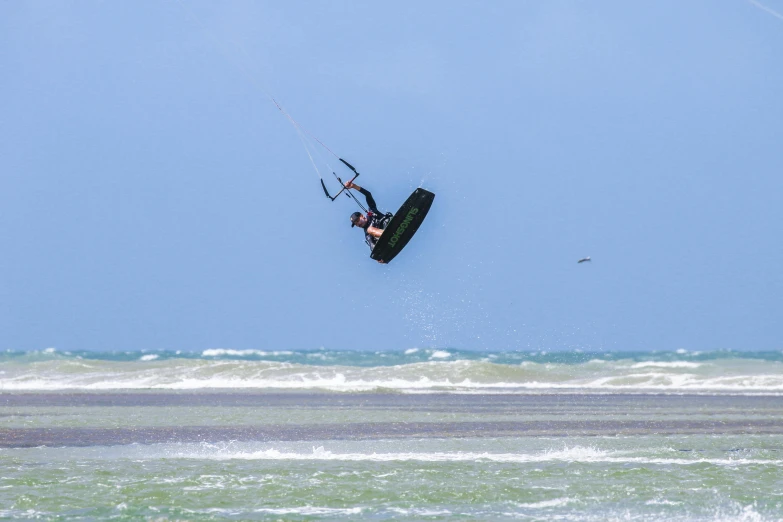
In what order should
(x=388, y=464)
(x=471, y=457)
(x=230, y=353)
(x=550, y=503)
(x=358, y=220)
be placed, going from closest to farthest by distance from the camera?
(x=550, y=503), (x=388, y=464), (x=471, y=457), (x=358, y=220), (x=230, y=353)

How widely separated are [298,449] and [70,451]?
384 centimetres

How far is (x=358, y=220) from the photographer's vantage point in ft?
67.8

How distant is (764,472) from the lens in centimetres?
1512

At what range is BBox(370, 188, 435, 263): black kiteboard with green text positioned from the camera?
20.4 m

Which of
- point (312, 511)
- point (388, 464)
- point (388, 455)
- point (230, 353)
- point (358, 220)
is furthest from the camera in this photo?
point (230, 353)

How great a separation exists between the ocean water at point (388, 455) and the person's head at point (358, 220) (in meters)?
4.21

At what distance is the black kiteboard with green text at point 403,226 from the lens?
66.9 feet

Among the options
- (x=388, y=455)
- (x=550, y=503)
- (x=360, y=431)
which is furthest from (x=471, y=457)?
(x=360, y=431)

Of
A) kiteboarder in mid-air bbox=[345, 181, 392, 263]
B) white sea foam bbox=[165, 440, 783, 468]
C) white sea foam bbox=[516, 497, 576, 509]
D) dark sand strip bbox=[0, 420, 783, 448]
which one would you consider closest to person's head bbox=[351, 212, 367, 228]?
kiteboarder in mid-air bbox=[345, 181, 392, 263]

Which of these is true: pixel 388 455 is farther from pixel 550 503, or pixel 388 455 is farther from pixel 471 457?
pixel 550 503

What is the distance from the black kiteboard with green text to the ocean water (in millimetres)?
3644

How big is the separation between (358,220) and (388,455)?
5.57 metres

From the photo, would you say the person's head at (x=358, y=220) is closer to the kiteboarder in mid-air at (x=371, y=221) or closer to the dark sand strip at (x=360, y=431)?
the kiteboarder in mid-air at (x=371, y=221)

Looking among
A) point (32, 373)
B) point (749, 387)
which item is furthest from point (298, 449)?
point (32, 373)
